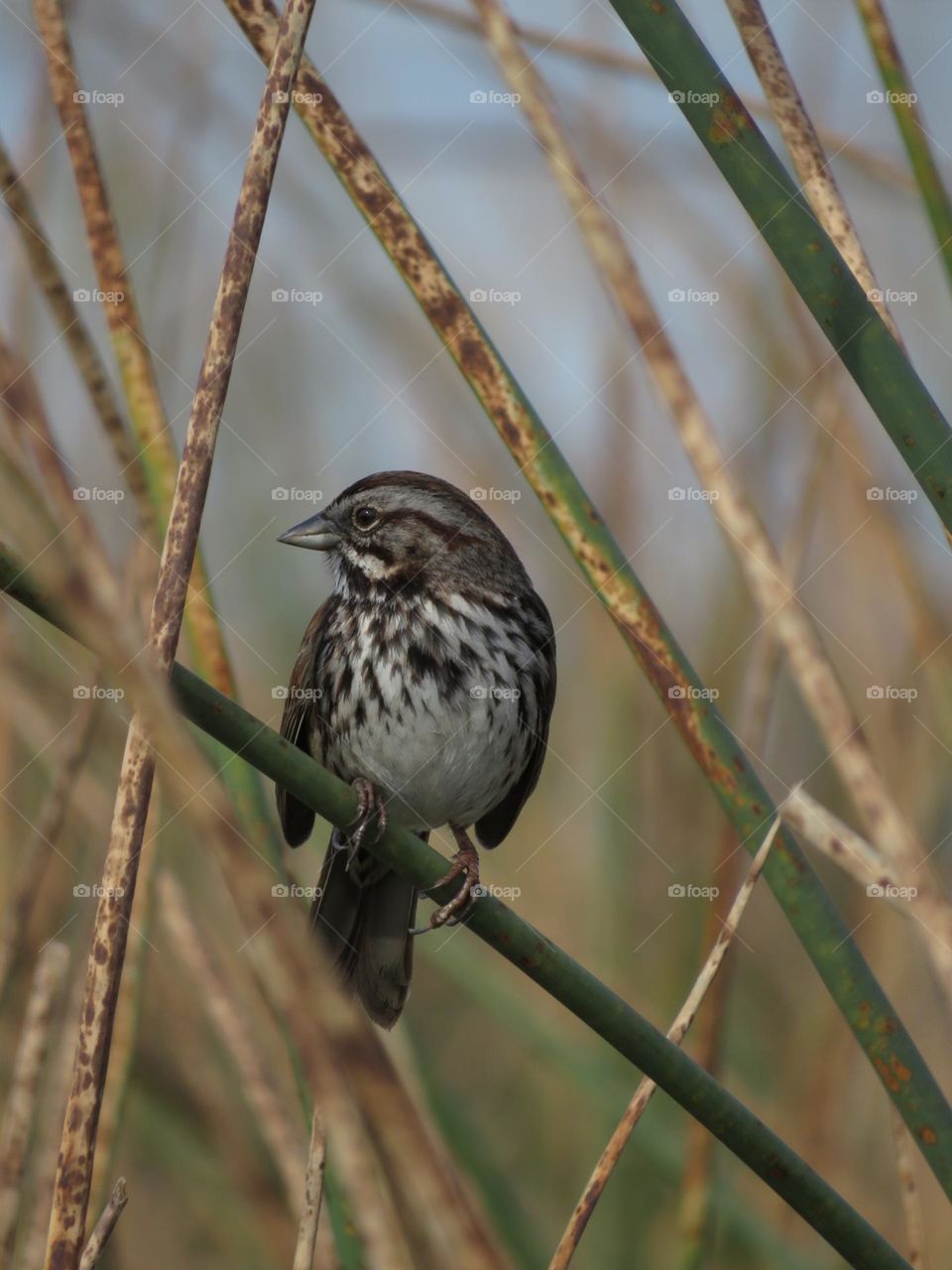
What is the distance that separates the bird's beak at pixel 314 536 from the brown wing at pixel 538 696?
20.4 inches

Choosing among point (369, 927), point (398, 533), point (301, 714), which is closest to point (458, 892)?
point (369, 927)

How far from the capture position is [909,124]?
7.07ft

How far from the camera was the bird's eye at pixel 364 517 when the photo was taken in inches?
147

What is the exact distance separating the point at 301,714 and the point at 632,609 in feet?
5.16

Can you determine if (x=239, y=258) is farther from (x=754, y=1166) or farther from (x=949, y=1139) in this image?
(x=949, y=1139)

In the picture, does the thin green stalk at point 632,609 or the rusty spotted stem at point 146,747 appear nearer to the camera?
the rusty spotted stem at point 146,747

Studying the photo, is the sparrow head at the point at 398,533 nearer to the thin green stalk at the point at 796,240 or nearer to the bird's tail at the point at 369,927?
the bird's tail at the point at 369,927

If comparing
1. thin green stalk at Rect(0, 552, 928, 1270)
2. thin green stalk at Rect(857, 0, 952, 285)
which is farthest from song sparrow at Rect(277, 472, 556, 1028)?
thin green stalk at Rect(857, 0, 952, 285)

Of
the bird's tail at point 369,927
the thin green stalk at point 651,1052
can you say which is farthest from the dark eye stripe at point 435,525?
the thin green stalk at point 651,1052

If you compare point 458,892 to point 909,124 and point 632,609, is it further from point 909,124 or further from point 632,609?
point 909,124

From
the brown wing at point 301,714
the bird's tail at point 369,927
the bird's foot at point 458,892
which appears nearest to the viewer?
the bird's foot at point 458,892

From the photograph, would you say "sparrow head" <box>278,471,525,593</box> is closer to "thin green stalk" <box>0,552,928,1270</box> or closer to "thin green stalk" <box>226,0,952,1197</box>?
"thin green stalk" <box>226,0,952,1197</box>

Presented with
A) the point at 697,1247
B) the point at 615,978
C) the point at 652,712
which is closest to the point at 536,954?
the point at 697,1247

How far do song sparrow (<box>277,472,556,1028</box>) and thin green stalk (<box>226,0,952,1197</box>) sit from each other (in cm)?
115
